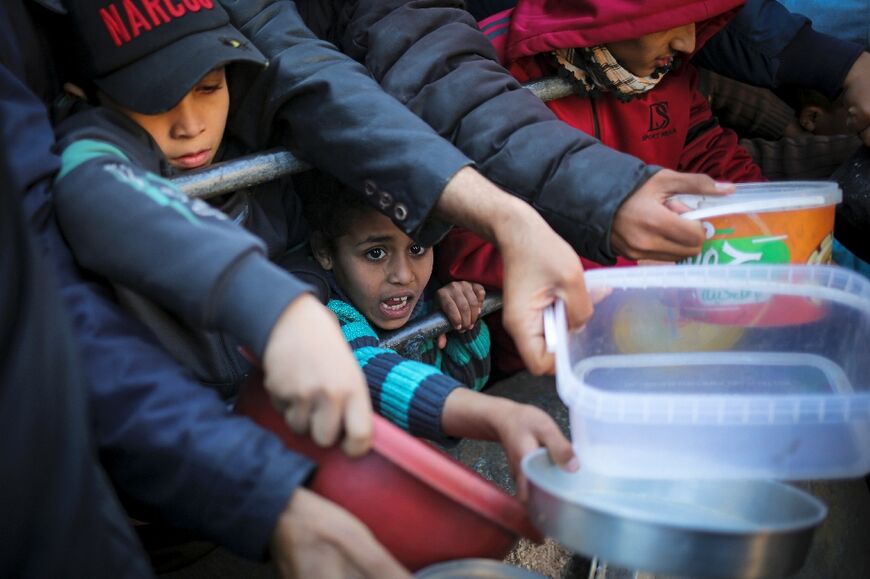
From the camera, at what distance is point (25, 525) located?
1031 millimetres

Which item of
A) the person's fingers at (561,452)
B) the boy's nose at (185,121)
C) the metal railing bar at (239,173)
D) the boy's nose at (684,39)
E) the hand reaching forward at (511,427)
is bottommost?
the hand reaching forward at (511,427)

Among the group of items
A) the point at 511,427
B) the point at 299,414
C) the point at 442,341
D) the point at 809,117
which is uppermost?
the point at 299,414

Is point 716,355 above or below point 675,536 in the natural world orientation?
below

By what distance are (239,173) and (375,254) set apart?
0.53m

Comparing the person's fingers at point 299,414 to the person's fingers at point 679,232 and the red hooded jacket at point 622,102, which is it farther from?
the red hooded jacket at point 622,102

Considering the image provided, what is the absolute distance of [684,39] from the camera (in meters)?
2.17

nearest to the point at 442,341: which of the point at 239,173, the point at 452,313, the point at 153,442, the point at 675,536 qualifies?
the point at 452,313

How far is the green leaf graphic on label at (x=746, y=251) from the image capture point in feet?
5.60

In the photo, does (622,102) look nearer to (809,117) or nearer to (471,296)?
(471,296)

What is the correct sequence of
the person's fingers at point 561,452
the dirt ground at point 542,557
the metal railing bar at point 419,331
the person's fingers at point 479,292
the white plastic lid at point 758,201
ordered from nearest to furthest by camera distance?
the person's fingers at point 561,452, the white plastic lid at point 758,201, the dirt ground at point 542,557, the metal railing bar at point 419,331, the person's fingers at point 479,292

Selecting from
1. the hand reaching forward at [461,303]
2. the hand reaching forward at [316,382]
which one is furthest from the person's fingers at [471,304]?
the hand reaching forward at [316,382]

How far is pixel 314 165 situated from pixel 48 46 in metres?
0.51

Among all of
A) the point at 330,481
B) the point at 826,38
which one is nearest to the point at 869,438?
the point at 330,481

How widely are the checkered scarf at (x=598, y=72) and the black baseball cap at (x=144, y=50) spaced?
0.94m
